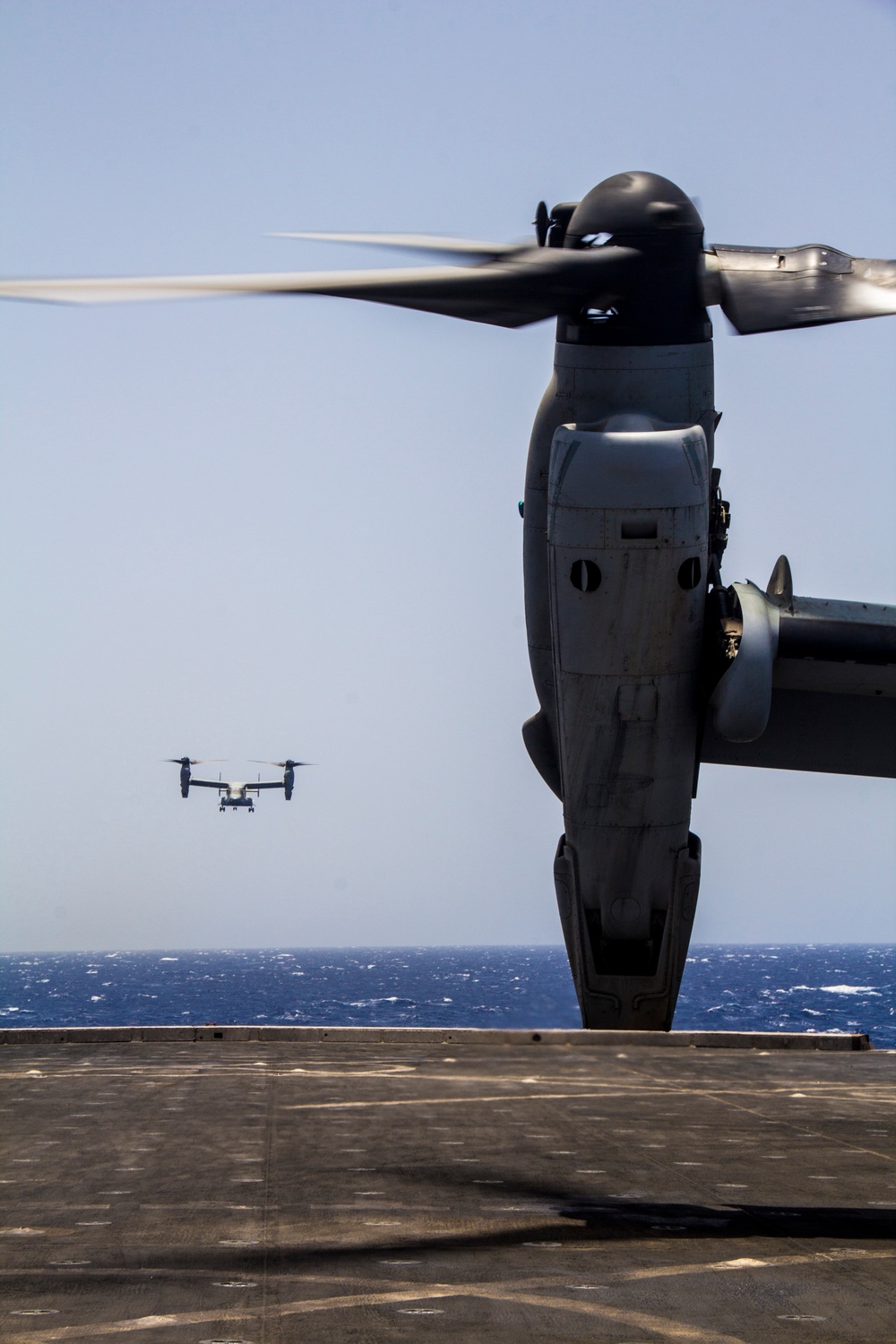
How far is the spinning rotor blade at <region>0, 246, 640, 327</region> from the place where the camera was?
40.1 ft

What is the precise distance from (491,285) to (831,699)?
877cm

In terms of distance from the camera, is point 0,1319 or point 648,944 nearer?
point 0,1319

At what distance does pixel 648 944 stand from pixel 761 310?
8279 mm

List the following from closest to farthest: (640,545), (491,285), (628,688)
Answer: (491,285)
(640,545)
(628,688)

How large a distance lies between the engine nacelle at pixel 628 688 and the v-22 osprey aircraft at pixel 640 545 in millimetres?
24

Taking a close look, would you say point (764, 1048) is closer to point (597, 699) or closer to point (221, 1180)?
point (597, 699)

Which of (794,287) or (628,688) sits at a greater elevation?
(794,287)

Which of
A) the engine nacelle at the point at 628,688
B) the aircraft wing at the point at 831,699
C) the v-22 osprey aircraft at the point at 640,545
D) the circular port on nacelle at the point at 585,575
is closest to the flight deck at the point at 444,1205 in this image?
the engine nacelle at the point at 628,688

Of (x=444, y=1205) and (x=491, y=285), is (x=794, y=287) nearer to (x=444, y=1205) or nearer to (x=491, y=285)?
(x=491, y=285)

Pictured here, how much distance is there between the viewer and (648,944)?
58.9 ft

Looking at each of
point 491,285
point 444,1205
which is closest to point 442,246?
point 491,285

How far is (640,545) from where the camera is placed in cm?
1484

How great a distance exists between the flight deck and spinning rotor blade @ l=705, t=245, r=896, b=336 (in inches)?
357

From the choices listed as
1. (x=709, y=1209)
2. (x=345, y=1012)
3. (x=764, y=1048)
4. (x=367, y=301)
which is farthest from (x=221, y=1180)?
(x=345, y=1012)
